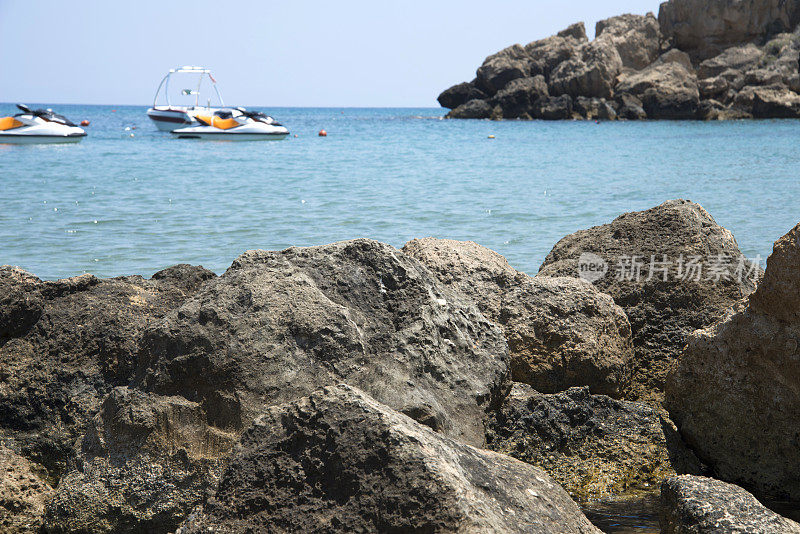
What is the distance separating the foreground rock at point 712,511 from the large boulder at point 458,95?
198ft

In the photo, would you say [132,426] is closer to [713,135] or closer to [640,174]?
[640,174]

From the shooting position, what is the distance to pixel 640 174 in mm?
18234

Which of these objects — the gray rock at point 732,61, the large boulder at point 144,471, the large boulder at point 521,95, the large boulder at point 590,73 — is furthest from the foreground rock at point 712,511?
the gray rock at point 732,61

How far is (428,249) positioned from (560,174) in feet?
48.3

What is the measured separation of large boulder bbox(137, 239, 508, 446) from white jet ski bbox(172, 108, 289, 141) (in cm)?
3132

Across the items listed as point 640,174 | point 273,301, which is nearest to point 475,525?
point 273,301

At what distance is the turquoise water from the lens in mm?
9617

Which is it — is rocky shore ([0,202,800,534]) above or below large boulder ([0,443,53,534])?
above

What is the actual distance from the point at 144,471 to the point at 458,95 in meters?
62.3

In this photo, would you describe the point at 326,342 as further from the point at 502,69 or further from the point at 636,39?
the point at 636,39

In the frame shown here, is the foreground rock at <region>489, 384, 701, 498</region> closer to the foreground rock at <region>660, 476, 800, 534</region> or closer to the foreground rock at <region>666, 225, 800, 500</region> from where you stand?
the foreground rock at <region>666, 225, 800, 500</region>

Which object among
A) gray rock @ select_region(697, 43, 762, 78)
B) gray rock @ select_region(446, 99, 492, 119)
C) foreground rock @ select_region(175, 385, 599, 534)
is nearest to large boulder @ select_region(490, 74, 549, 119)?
gray rock @ select_region(446, 99, 492, 119)

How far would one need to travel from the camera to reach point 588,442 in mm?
3523

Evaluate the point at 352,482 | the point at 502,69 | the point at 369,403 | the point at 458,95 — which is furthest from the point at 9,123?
the point at 458,95
